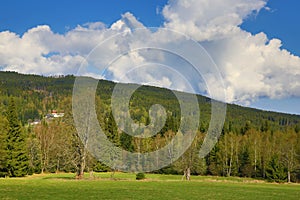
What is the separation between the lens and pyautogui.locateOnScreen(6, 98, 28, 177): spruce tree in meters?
53.8

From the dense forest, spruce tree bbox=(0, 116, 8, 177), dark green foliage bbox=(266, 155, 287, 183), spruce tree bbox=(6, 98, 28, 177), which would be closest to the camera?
the dense forest

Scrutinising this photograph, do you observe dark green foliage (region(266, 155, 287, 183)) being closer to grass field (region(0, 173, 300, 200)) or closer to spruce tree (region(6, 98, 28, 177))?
grass field (region(0, 173, 300, 200))

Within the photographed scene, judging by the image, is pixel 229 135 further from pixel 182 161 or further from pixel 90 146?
pixel 90 146

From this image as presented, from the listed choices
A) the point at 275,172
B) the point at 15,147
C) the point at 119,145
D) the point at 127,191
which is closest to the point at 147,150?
the point at 119,145

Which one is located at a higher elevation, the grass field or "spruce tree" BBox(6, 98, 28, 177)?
"spruce tree" BBox(6, 98, 28, 177)

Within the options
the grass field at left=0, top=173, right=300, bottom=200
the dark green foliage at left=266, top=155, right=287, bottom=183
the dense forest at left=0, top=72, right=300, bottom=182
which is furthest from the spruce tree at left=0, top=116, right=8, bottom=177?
the dark green foliage at left=266, top=155, right=287, bottom=183

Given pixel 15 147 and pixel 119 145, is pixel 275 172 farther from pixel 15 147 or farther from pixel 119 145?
pixel 15 147

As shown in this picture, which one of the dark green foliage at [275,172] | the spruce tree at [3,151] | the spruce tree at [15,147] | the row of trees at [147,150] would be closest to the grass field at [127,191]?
the row of trees at [147,150]

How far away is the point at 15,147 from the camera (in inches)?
2157

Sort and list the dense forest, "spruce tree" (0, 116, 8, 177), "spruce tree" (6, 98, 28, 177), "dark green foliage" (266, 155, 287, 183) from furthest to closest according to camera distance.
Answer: "dark green foliage" (266, 155, 287, 183)
"spruce tree" (6, 98, 28, 177)
"spruce tree" (0, 116, 8, 177)
the dense forest


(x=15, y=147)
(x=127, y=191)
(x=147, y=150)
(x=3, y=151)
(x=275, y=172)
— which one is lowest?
(x=127, y=191)

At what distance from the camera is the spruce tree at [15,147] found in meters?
53.8

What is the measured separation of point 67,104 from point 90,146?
19.5ft

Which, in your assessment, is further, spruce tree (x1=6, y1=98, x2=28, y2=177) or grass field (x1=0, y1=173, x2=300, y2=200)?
spruce tree (x1=6, y1=98, x2=28, y2=177)
